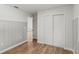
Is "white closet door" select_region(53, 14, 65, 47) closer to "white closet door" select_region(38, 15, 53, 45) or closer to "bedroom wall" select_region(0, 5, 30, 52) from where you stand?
"white closet door" select_region(38, 15, 53, 45)

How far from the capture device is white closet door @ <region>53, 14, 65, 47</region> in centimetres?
409

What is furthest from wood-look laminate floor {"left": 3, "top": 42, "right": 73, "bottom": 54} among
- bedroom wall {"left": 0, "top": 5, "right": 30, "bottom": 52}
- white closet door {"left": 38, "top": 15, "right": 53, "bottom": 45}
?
white closet door {"left": 38, "top": 15, "right": 53, "bottom": 45}

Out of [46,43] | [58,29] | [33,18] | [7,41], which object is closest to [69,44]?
[58,29]

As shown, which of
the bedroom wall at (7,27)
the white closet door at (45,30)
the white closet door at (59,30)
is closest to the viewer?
the bedroom wall at (7,27)

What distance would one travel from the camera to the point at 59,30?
13.8 ft

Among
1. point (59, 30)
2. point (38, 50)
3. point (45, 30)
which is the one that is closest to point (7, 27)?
point (38, 50)

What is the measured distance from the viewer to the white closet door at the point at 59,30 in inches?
161

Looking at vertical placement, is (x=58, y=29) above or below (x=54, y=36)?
above

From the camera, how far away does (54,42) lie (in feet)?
14.5

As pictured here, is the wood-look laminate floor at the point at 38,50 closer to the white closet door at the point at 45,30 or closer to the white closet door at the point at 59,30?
the white closet door at the point at 59,30

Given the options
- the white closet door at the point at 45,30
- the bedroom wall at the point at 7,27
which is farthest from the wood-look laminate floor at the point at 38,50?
the white closet door at the point at 45,30
